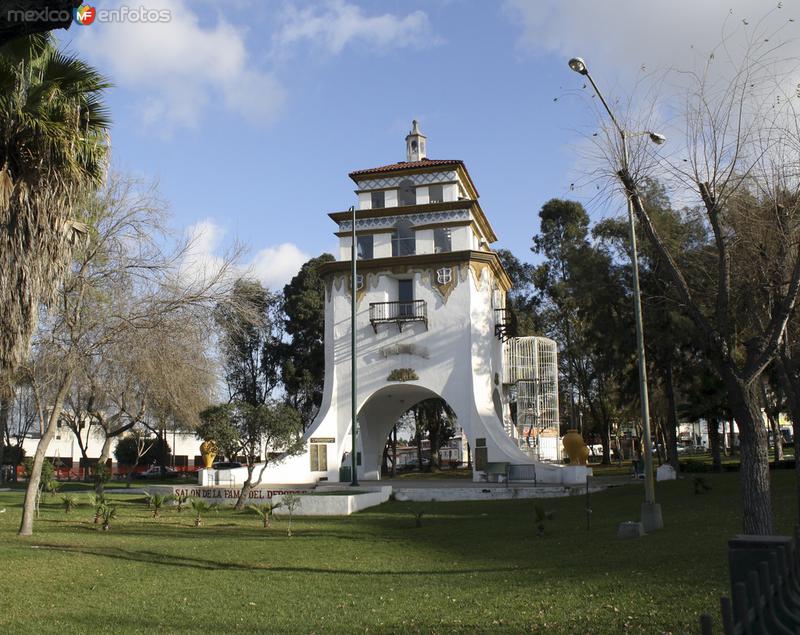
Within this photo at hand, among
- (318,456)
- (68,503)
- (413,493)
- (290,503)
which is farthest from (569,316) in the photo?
(68,503)

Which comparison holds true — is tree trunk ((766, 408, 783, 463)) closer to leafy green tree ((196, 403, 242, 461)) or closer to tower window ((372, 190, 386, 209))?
tower window ((372, 190, 386, 209))

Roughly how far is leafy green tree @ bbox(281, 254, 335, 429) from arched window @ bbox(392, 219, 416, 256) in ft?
48.0

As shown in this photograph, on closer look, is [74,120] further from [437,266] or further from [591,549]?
[437,266]

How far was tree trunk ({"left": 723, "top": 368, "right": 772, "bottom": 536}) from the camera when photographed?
405 inches

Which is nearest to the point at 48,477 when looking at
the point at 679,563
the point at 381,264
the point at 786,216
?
the point at 381,264

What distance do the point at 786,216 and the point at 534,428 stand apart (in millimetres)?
27542

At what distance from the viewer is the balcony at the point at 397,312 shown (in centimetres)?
3431

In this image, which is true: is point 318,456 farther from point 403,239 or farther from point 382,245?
point 403,239

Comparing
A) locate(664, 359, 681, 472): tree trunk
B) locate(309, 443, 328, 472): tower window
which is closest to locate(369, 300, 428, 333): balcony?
locate(309, 443, 328, 472): tower window

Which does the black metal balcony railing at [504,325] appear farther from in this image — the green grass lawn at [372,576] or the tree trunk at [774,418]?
the green grass lawn at [372,576]

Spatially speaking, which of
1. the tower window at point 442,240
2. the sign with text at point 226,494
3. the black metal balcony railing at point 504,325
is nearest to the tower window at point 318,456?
the sign with text at point 226,494

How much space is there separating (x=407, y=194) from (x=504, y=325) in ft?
26.0

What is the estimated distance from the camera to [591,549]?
13422 mm

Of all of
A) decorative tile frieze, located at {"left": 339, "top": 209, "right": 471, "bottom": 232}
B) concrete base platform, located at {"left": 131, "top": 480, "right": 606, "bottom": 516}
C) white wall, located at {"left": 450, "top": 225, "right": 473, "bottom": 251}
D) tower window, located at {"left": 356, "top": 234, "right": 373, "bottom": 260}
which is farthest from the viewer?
tower window, located at {"left": 356, "top": 234, "right": 373, "bottom": 260}
